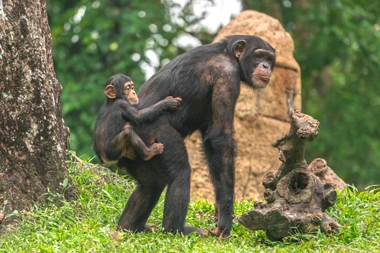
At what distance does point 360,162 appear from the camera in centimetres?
1928

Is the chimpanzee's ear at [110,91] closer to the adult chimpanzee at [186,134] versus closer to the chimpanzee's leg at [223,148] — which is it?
the adult chimpanzee at [186,134]

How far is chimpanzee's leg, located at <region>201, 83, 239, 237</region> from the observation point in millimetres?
6703

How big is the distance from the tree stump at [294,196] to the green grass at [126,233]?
15cm

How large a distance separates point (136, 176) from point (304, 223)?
5.87 ft

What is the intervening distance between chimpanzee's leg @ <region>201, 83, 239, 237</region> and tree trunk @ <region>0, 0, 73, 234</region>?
1.64 metres

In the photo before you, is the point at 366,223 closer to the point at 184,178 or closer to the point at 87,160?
the point at 184,178

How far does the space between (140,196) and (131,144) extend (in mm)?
646

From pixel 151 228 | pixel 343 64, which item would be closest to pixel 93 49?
pixel 343 64

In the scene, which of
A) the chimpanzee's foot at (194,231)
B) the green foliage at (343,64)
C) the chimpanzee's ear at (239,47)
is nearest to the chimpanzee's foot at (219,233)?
the chimpanzee's foot at (194,231)

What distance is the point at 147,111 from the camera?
6.76m

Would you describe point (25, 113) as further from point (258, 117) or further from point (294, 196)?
point (258, 117)

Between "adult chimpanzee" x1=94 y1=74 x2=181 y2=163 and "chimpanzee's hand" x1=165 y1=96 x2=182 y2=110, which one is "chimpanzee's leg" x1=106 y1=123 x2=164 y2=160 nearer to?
"adult chimpanzee" x1=94 y1=74 x2=181 y2=163

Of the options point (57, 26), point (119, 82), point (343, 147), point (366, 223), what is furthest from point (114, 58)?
point (366, 223)

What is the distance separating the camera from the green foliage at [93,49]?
15.0 m
